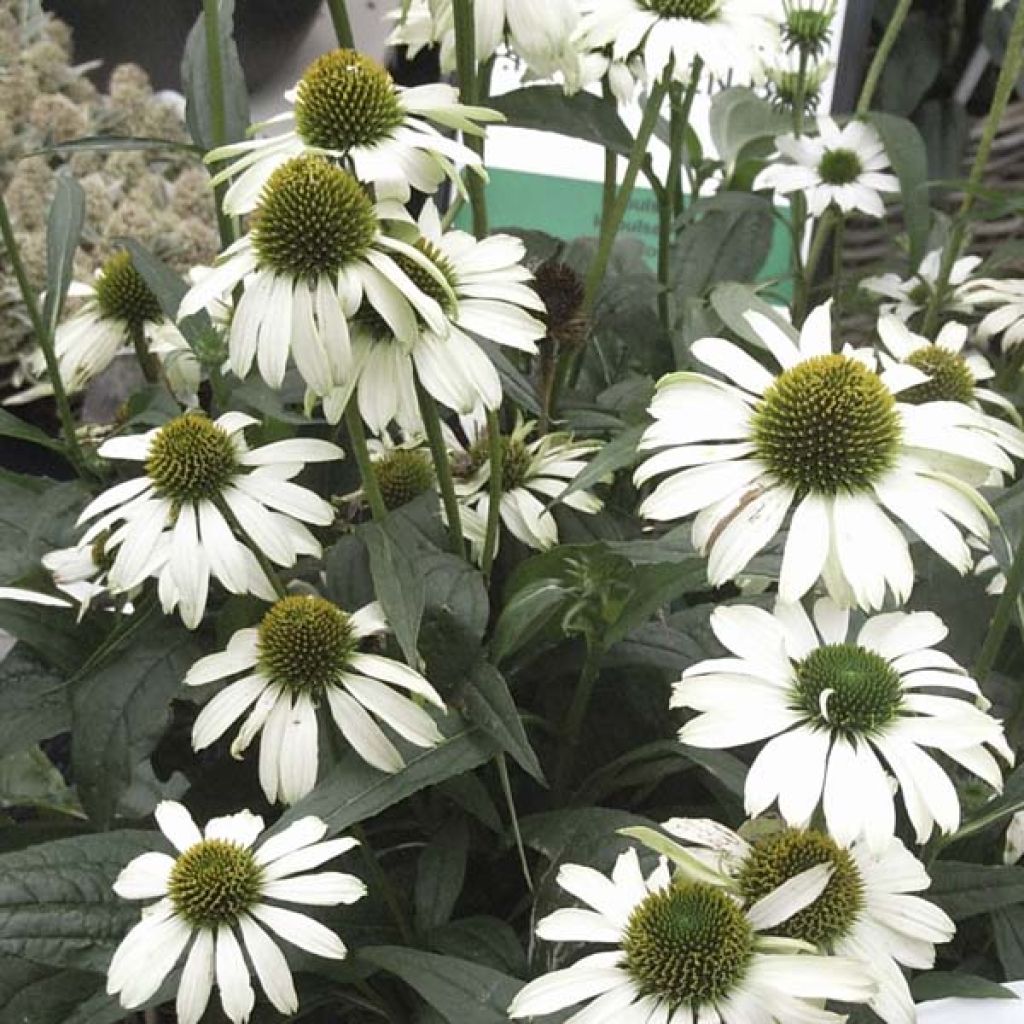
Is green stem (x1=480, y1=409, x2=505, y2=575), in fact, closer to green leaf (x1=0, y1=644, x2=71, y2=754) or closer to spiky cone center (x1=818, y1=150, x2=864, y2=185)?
green leaf (x1=0, y1=644, x2=71, y2=754)

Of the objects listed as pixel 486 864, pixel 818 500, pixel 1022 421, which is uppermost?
pixel 818 500

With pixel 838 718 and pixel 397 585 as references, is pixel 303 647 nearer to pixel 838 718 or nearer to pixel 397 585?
pixel 397 585

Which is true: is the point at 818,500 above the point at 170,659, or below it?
above

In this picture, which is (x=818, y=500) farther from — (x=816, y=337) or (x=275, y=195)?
(x=275, y=195)

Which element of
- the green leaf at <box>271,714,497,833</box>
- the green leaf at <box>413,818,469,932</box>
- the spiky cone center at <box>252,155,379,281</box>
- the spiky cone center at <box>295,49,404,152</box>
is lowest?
the green leaf at <box>413,818,469,932</box>

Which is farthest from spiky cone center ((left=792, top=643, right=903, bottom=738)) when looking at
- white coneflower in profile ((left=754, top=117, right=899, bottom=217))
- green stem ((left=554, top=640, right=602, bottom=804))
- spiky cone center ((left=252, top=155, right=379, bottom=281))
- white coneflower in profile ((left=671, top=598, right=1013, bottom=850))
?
white coneflower in profile ((left=754, top=117, right=899, bottom=217))

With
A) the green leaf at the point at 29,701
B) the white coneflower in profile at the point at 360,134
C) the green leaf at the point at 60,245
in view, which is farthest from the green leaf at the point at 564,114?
the green leaf at the point at 29,701

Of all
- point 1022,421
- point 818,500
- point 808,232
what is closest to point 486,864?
point 818,500
